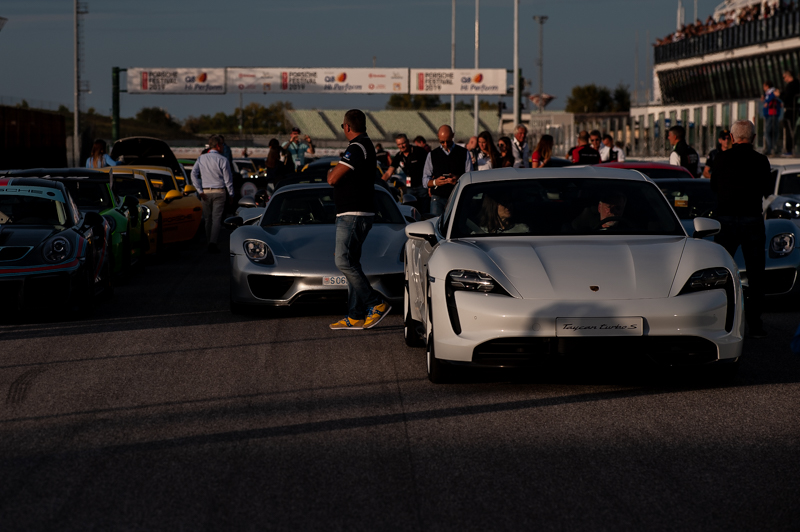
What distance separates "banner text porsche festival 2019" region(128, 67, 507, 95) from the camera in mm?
51969

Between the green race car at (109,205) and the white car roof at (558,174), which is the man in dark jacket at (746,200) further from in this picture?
the green race car at (109,205)

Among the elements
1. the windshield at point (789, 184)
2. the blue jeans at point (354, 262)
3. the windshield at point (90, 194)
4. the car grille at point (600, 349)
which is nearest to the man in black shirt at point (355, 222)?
the blue jeans at point (354, 262)

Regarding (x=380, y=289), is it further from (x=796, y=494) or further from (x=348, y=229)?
(x=796, y=494)

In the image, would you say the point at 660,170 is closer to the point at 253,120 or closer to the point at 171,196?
the point at 171,196

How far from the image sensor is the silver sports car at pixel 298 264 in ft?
33.4

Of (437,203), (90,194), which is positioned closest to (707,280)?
(437,203)

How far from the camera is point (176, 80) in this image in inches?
2060

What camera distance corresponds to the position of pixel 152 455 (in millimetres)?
5281

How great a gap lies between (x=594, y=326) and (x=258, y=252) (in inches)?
190

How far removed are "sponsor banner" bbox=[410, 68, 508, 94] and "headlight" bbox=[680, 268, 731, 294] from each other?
4584 centimetres

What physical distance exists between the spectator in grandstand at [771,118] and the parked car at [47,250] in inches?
795

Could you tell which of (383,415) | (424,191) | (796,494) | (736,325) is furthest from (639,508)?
(424,191)

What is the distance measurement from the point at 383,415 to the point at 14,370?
3002mm

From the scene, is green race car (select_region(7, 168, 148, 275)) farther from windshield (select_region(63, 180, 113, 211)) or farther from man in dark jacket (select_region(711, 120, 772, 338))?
man in dark jacket (select_region(711, 120, 772, 338))
